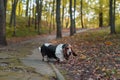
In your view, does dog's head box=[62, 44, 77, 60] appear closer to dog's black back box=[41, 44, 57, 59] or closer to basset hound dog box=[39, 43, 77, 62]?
basset hound dog box=[39, 43, 77, 62]

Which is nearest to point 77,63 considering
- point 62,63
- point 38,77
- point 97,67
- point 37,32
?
point 62,63

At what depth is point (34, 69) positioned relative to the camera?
11.8 metres

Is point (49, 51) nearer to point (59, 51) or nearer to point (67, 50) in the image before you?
point (59, 51)

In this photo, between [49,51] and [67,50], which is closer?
[67,50]

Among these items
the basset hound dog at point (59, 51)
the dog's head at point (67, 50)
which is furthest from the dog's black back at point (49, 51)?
the dog's head at point (67, 50)

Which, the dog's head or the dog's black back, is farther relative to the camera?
the dog's black back

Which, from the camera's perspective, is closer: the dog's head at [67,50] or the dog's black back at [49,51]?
the dog's head at [67,50]

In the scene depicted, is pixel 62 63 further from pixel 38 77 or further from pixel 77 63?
pixel 38 77

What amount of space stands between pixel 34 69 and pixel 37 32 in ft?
113

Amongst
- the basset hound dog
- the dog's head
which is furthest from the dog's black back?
the dog's head

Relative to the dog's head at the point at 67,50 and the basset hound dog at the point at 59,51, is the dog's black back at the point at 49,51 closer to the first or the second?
the basset hound dog at the point at 59,51

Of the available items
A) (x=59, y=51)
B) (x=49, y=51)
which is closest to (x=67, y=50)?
(x=59, y=51)

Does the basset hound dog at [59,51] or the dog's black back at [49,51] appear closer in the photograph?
the basset hound dog at [59,51]

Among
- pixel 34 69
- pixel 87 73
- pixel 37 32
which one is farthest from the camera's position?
pixel 37 32
